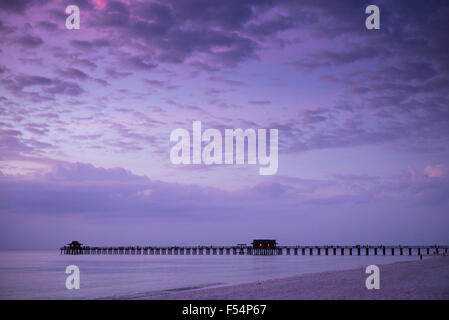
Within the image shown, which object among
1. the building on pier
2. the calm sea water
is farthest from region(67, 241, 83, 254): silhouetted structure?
the calm sea water

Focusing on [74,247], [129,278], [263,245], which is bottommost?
[74,247]

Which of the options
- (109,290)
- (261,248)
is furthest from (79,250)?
(109,290)

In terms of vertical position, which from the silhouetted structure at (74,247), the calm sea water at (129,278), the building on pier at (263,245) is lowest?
the silhouetted structure at (74,247)

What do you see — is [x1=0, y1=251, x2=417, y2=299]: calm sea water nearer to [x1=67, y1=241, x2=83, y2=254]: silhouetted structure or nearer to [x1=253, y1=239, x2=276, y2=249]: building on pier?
[x1=253, y1=239, x2=276, y2=249]: building on pier

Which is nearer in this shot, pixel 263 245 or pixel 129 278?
pixel 129 278

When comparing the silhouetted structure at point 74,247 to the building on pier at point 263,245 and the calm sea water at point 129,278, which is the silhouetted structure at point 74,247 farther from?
the calm sea water at point 129,278

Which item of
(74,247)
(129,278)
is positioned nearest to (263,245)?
(74,247)

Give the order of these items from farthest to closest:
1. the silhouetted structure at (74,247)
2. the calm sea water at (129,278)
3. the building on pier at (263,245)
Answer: the silhouetted structure at (74,247) → the building on pier at (263,245) → the calm sea water at (129,278)

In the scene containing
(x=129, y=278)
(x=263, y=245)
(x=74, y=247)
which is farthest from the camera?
(x=74, y=247)

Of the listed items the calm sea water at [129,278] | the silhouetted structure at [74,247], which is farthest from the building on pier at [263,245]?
the silhouetted structure at [74,247]

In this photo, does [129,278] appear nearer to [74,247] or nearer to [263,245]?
[263,245]
